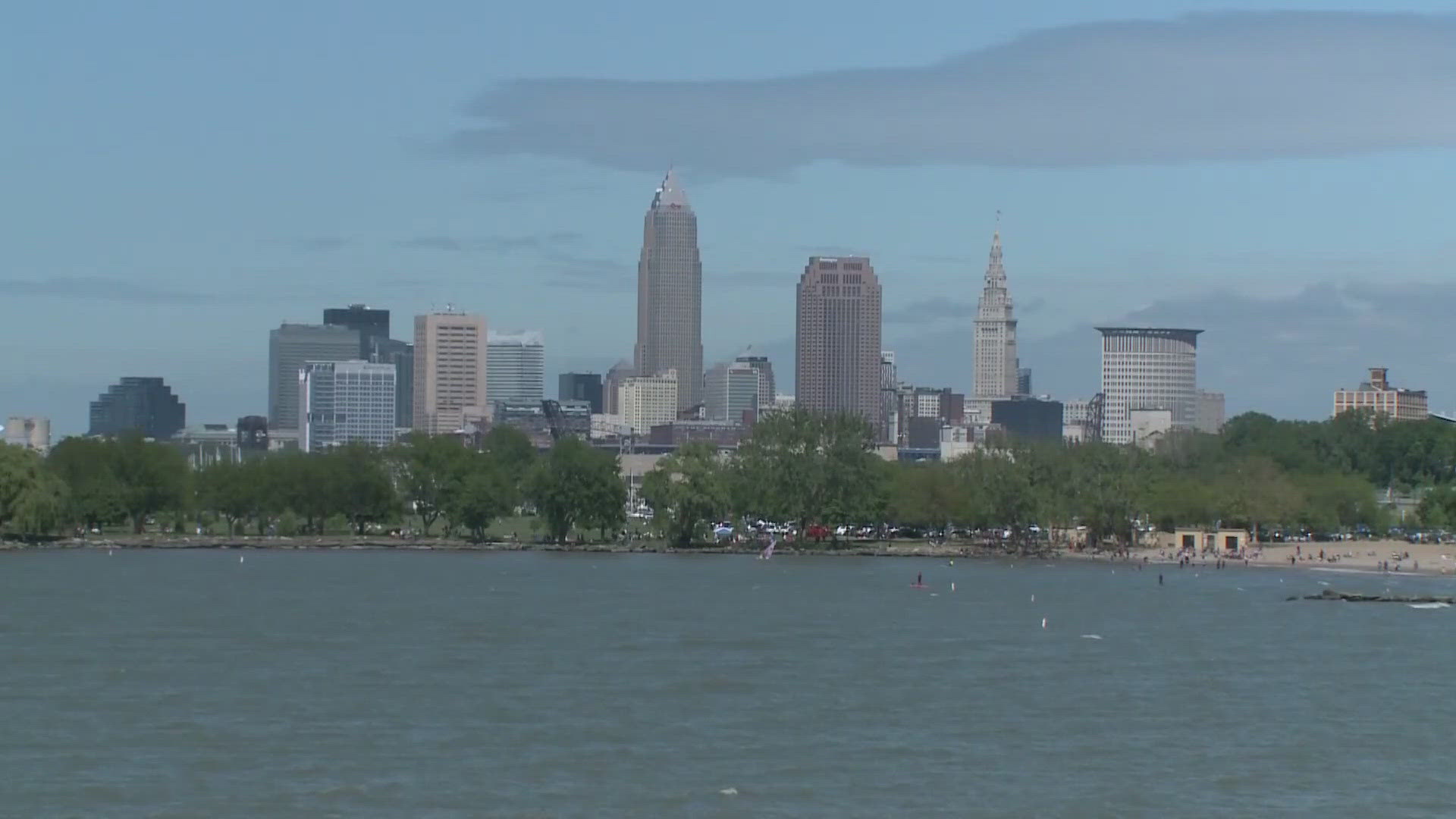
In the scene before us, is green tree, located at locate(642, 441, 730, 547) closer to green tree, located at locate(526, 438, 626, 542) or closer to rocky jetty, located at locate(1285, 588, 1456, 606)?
green tree, located at locate(526, 438, 626, 542)

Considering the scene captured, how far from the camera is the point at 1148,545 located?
138m

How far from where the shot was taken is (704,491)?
5074 inches

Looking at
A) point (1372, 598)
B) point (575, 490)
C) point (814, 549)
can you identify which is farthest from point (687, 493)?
point (1372, 598)

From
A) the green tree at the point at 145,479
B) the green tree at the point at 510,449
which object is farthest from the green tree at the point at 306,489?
the green tree at the point at 510,449

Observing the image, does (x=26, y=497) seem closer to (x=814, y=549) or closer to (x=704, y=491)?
(x=704, y=491)

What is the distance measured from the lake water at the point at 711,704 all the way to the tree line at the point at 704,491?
139ft

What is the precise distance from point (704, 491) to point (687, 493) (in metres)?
1.08

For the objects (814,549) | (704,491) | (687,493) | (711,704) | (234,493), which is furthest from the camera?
(234,493)

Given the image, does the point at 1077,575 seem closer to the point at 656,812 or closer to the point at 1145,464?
the point at 1145,464

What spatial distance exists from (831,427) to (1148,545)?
21.8 metres

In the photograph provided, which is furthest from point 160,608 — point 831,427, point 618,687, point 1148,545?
point 1148,545

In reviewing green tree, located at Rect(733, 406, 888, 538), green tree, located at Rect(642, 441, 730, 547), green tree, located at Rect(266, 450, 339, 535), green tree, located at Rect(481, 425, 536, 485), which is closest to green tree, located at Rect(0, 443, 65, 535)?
green tree, located at Rect(266, 450, 339, 535)

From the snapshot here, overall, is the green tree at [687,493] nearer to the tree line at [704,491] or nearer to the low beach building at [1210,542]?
the tree line at [704,491]

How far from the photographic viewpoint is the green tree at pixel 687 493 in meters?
129
